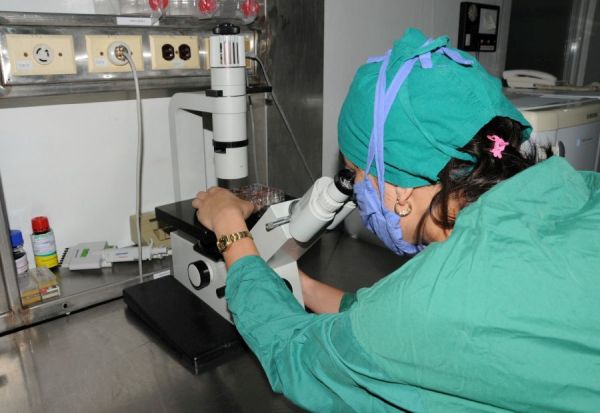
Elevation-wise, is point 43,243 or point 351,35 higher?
point 351,35

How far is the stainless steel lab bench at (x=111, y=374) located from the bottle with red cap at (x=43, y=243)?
18 centimetres

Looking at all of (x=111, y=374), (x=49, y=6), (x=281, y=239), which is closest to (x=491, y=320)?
(x=281, y=239)

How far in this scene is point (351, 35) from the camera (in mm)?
1472

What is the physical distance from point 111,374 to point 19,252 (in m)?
0.42

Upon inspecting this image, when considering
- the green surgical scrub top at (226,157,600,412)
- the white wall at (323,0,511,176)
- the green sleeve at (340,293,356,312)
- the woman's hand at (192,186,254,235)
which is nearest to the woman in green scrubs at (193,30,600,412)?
the green surgical scrub top at (226,157,600,412)

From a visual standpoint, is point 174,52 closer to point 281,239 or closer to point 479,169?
point 281,239

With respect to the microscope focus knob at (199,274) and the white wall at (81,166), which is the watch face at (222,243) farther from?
the white wall at (81,166)

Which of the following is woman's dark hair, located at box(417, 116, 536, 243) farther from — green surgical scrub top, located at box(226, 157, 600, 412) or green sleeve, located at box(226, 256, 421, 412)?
green sleeve, located at box(226, 256, 421, 412)

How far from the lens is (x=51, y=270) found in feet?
3.94

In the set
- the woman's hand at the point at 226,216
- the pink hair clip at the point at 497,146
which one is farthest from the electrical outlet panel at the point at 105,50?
the pink hair clip at the point at 497,146

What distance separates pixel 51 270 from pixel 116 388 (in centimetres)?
48

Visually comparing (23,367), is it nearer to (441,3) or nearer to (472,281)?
(472,281)

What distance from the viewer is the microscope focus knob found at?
3.18 feet

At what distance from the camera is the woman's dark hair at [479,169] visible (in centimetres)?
64
